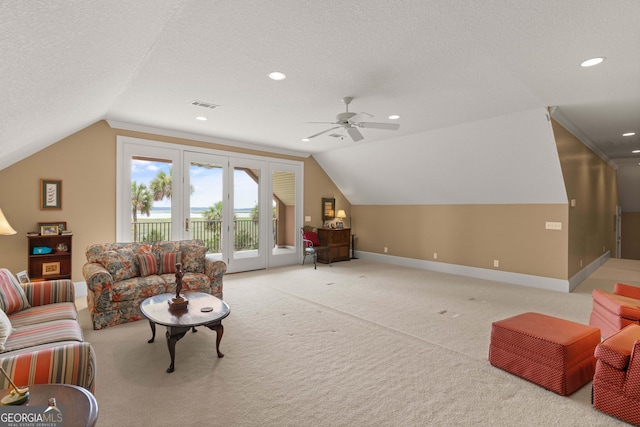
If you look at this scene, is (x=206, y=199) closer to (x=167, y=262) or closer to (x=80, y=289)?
(x=167, y=262)

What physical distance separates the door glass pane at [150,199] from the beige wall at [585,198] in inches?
247

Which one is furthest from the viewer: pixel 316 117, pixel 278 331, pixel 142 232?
pixel 142 232

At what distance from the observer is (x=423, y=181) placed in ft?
22.2

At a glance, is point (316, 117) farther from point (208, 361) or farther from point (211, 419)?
point (211, 419)

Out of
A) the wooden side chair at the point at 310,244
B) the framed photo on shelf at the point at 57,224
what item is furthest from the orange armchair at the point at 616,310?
the framed photo on shelf at the point at 57,224

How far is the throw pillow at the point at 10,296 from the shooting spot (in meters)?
2.66

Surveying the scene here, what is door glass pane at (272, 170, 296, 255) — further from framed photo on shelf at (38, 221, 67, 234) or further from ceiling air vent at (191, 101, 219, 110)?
framed photo on shelf at (38, 221, 67, 234)

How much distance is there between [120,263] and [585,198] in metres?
8.07

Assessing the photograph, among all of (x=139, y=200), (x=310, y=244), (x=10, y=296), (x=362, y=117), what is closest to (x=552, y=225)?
(x=362, y=117)

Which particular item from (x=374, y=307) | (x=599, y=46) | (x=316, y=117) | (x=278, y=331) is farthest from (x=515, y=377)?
(x=316, y=117)

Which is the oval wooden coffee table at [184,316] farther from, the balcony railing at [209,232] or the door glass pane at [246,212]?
the door glass pane at [246,212]

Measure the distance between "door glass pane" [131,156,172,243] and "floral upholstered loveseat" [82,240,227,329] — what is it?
3.84 ft

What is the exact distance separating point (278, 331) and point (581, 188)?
6.14 m

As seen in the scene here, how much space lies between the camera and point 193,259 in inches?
181
